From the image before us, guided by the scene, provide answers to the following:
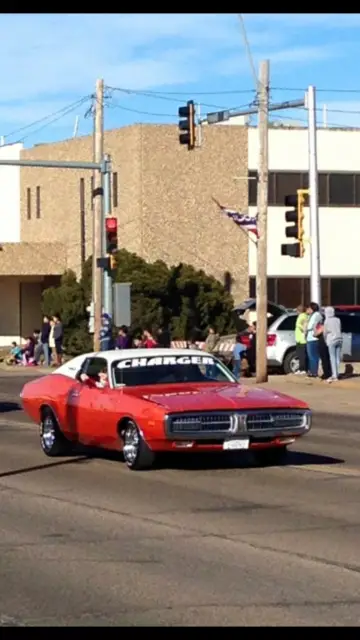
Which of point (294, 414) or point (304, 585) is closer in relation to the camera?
point (304, 585)

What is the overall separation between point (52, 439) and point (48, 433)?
5.7 inches

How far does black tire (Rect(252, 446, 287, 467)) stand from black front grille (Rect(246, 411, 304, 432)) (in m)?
0.51

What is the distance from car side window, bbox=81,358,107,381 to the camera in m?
16.6

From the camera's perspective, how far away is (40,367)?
43656 mm

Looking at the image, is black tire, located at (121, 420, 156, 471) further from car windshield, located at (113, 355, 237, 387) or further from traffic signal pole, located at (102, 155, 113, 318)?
Result: traffic signal pole, located at (102, 155, 113, 318)

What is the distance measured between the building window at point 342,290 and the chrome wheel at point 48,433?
37220mm

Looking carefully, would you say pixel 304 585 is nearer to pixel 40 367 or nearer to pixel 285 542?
pixel 285 542

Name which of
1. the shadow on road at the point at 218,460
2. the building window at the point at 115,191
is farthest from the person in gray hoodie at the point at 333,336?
the building window at the point at 115,191

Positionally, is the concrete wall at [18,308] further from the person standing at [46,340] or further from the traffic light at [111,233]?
the traffic light at [111,233]

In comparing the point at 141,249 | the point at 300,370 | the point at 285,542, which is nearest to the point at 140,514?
the point at 285,542

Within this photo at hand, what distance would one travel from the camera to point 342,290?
54.0 m

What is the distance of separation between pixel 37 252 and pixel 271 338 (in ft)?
74.2

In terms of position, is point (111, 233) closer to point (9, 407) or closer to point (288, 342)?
point (288, 342)

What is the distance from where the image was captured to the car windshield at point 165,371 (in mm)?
16172
